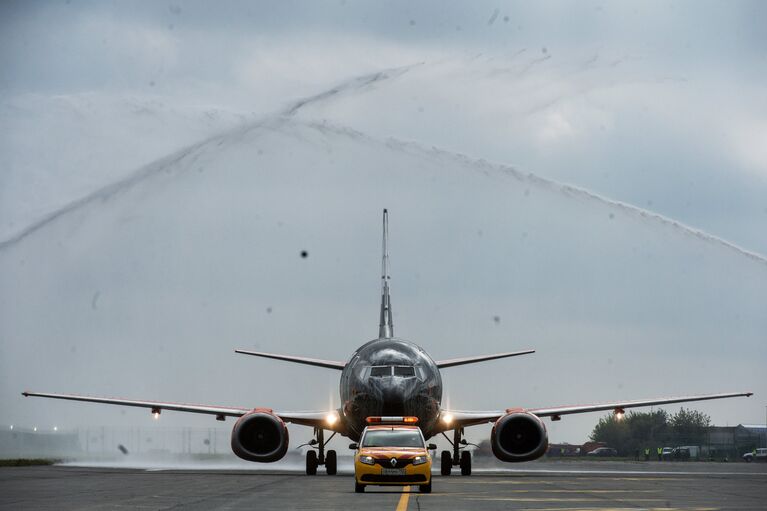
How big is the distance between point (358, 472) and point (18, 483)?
1188 cm

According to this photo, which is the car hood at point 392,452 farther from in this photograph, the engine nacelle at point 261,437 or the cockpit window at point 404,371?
the engine nacelle at point 261,437

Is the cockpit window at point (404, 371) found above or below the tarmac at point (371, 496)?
above

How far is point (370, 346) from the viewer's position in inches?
1978

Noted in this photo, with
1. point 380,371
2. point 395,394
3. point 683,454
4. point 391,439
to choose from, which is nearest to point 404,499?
point 391,439

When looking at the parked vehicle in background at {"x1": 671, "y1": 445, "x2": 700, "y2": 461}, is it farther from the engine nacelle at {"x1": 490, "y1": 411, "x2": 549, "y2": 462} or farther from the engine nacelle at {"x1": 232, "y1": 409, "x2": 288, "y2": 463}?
the engine nacelle at {"x1": 232, "y1": 409, "x2": 288, "y2": 463}

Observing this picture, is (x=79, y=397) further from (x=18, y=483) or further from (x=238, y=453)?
(x=18, y=483)

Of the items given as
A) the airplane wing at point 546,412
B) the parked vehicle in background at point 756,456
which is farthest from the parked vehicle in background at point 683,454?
the airplane wing at point 546,412

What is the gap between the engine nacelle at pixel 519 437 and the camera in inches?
1941

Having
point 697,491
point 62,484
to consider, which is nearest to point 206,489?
point 62,484

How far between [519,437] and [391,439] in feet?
44.3

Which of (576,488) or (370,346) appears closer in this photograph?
(576,488)

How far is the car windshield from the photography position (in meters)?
37.3

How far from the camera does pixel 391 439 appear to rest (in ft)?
123

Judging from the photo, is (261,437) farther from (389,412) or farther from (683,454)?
(683,454)
